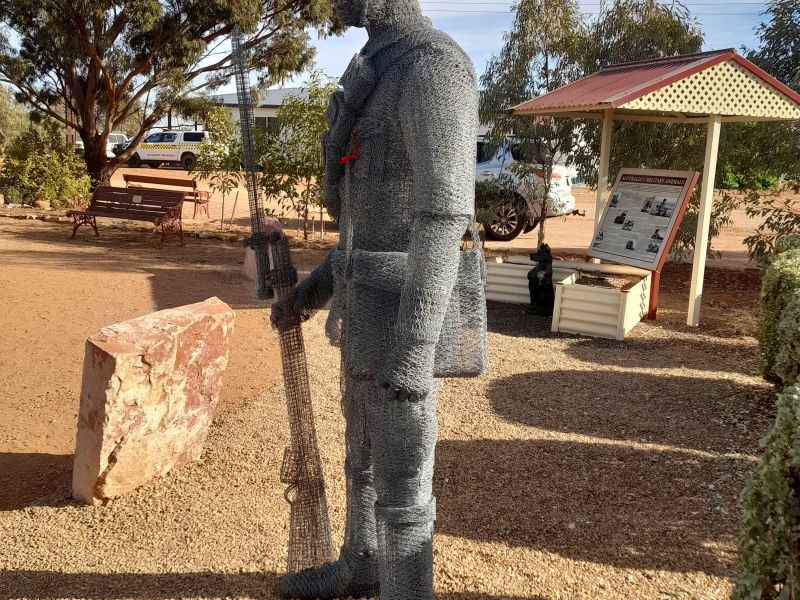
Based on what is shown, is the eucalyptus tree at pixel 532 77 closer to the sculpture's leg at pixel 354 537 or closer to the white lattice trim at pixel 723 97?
the white lattice trim at pixel 723 97

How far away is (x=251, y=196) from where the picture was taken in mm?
2447

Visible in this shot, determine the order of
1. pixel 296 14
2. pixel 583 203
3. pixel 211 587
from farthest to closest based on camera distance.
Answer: pixel 583 203 → pixel 296 14 → pixel 211 587

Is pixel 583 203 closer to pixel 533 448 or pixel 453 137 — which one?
pixel 533 448

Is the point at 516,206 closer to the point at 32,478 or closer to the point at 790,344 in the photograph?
the point at 790,344

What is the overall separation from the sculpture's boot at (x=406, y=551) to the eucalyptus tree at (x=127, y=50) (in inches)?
537

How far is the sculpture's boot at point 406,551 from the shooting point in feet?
7.17

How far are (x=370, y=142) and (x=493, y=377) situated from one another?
3.97 metres

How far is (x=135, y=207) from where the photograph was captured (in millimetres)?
12430

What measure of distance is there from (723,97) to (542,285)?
2462mm

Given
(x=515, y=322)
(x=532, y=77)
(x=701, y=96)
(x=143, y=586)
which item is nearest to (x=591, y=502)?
(x=143, y=586)

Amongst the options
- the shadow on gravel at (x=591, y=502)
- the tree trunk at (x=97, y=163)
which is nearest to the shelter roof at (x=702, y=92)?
the shadow on gravel at (x=591, y=502)

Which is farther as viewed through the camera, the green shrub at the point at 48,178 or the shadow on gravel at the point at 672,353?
the green shrub at the point at 48,178

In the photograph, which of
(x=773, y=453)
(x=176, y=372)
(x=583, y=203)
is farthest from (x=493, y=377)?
(x=583, y=203)

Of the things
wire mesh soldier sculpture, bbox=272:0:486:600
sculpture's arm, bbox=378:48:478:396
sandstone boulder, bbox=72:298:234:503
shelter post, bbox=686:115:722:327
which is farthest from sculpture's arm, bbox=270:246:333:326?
shelter post, bbox=686:115:722:327
